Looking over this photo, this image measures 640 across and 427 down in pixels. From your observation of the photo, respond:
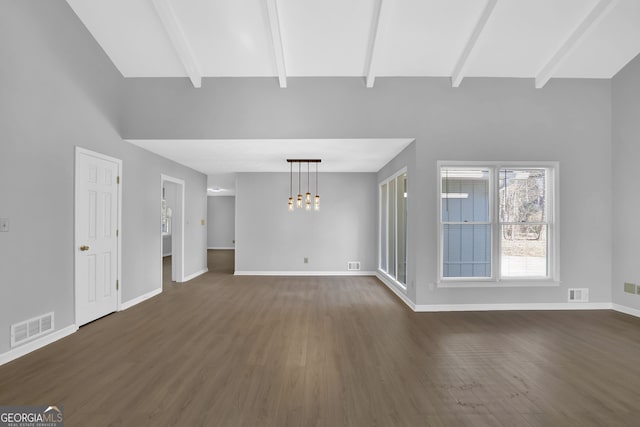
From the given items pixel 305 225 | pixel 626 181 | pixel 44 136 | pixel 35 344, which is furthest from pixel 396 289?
pixel 44 136

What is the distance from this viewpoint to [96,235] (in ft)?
13.2

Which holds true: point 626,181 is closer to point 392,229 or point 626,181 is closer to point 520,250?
point 520,250

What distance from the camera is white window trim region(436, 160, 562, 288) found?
4.44 m

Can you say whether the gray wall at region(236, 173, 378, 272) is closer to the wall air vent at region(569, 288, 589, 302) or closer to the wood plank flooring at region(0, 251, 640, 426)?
the wood plank flooring at region(0, 251, 640, 426)

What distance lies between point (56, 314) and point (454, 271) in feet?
17.2

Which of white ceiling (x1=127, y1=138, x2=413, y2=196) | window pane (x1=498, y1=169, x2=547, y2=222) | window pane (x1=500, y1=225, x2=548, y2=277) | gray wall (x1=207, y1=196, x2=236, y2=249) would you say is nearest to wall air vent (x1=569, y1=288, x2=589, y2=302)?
window pane (x1=500, y1=225, x2=548, y2=277)

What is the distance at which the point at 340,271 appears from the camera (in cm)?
730

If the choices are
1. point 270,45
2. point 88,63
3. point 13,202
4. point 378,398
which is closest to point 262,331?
point 378,398

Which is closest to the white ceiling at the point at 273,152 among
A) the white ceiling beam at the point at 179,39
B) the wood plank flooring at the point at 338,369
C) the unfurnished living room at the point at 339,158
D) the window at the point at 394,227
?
the unfurnished living room at the point at 339,158

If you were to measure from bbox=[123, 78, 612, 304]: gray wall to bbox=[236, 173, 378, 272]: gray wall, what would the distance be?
2.90 meters

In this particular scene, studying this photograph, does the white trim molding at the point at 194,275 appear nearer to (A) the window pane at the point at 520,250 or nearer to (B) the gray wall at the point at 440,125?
(B) the gray wall at the point at 440,125

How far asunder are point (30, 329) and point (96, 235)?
134 cm

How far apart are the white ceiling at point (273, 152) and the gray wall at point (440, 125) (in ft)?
0.58

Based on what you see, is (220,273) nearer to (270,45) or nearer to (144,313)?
(144,313)
